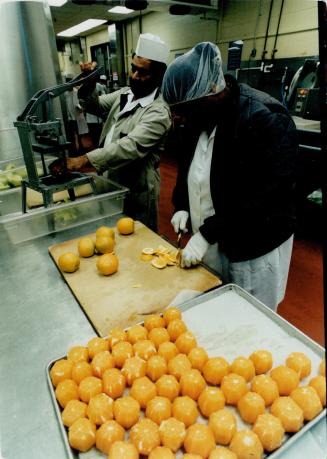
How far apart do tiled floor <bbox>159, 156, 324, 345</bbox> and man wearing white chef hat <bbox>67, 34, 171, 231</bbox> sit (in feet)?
1.49

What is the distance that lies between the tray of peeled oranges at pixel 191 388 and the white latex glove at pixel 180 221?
2.66 ft

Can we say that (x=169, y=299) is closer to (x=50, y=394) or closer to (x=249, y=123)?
(x=50, y=394)

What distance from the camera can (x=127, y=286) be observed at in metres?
1.57

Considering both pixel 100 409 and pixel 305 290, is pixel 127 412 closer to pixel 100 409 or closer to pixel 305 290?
pixel 100 409

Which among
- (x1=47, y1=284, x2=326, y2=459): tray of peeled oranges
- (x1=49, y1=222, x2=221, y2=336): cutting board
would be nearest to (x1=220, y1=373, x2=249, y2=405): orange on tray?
(x1=47, y1=284, x2=326, y2=459): tray of peeled oranges

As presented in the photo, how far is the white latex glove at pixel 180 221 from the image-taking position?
2.06m

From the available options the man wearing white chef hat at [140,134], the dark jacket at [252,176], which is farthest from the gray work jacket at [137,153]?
the dark jacket at [252,176]

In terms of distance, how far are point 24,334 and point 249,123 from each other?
56.7 inches

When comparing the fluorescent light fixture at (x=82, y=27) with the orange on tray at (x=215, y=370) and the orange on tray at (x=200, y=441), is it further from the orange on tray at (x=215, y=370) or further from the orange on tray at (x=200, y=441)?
the orange on tray at (x=200, y=441)

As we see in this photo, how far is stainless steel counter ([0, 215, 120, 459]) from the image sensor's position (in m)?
0.91

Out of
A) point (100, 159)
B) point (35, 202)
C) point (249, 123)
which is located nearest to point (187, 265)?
point (249, 123)

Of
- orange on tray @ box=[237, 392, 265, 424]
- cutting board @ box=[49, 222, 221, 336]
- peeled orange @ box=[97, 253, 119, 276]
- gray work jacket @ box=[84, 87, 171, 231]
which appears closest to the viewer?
orange on tray @ box=[237, 392, 265, 424]

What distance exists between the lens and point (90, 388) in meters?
1.01

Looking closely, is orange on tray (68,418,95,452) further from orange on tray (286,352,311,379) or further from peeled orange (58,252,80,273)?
peeled orange (58,252,80,273)
